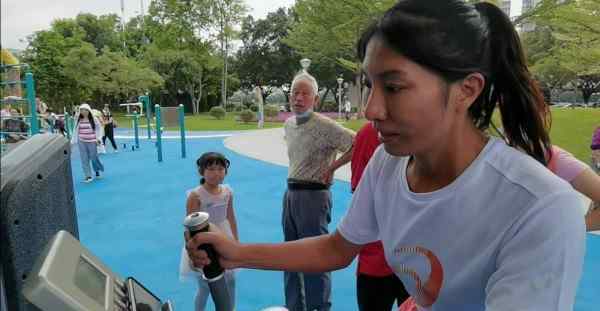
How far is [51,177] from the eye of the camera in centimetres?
76

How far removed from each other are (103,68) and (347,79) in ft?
59.4

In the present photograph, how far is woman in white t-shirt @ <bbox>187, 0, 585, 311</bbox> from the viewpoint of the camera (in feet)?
2.46

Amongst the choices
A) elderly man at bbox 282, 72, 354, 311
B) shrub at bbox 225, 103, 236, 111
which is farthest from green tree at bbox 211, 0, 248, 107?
elderly man at bbox 282, 72, 354, 311

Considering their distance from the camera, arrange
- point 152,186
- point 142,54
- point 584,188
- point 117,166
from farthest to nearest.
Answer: point 142,54
point 117,166
point 152,186
point 584,188

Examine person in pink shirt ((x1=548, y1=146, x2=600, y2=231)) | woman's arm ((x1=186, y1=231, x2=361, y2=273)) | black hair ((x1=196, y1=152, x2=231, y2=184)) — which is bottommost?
black hair ((x1=196, y1=152, x2=231, y2=184))

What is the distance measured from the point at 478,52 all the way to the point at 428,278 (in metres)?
0.48

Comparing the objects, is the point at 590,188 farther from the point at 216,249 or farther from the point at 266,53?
the point at 266,53

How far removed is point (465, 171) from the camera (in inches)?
35.2

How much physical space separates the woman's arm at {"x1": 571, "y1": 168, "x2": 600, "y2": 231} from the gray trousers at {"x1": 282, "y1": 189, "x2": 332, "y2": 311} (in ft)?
5.50

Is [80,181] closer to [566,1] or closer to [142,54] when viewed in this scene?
[566,1]

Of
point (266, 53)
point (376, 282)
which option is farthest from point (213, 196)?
point (266, 53)

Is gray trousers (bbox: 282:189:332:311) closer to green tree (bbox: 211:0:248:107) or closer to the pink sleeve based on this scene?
the pink sleeve

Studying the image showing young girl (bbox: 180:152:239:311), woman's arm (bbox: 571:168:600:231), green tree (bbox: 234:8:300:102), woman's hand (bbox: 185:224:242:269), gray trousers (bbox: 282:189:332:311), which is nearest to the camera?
woman's hand (bbox: 185:224:242:269)

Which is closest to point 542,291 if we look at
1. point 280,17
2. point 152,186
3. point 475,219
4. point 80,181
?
point 475,219
